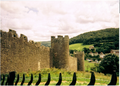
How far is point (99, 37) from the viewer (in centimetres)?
10538

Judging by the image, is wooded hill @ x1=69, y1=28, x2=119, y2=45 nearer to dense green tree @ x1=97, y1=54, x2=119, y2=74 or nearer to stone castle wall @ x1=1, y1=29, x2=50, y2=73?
dense green tree @ x1=97, y1=54, x2=119, y2=74

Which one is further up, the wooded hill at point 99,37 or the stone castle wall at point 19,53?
the wooded hill at point 99,37

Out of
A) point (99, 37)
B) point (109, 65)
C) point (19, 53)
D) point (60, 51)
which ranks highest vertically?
point (99, 37)

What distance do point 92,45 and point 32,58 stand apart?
83.2 m

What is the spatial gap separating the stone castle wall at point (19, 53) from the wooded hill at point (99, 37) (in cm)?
7682

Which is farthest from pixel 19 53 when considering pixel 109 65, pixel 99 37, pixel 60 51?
pixel 99 37

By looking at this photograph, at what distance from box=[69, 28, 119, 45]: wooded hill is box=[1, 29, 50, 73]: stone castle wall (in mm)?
76819

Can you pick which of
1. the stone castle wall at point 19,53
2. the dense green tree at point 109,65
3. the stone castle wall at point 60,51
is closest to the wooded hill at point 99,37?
the dense green tree at point 109,65

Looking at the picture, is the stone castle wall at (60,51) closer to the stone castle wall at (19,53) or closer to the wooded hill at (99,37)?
the stone castle wall at (19,53)

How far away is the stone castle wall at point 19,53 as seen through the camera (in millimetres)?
10375

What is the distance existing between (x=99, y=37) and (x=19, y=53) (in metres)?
101

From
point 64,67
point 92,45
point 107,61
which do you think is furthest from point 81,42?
point 64,67

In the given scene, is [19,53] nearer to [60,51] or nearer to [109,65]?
[60,51]

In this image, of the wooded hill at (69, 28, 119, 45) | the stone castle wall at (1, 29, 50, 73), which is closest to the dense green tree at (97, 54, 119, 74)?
the stone castle wall at (1, 29, 50, 73)
